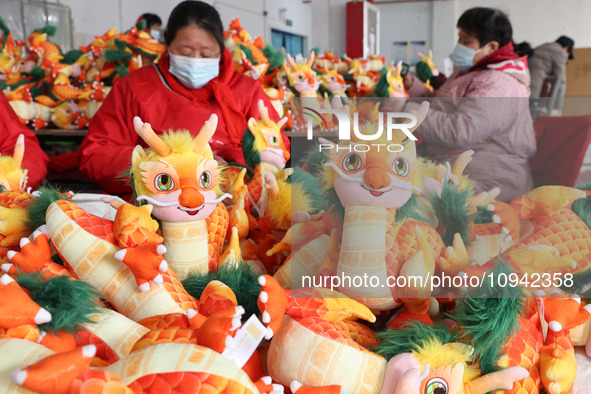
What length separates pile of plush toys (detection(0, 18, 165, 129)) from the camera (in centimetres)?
253

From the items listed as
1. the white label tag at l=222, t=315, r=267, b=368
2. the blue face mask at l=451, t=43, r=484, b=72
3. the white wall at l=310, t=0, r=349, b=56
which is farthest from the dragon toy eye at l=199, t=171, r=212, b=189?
the white wall at l=310, t=0, r=349, b=56

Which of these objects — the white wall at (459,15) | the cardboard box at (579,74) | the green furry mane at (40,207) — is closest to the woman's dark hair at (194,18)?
the green furry mane at (40,207)

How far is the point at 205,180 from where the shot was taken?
27.4 inches

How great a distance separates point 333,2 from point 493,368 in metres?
8.65

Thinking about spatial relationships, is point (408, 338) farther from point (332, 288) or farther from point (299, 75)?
point (299, 75)

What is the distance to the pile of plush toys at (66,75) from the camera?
2.53 meters

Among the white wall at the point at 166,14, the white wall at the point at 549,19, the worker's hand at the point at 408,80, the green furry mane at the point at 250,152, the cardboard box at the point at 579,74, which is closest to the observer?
the green furry mane at the point at 250,152

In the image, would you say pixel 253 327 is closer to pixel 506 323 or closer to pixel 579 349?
pixel 506 323

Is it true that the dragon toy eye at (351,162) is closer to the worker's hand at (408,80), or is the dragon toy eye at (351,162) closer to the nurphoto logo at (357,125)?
the nurphoto logo at (357,125)

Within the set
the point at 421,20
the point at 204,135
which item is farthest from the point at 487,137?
the point at 421,20

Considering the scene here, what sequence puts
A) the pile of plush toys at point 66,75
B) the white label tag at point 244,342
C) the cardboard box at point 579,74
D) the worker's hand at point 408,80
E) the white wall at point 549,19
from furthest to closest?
the white wall at point 549,19, the cardboard box at point 579,74, the worker's hand at point 408,80, the pile of plush toys at point 66,75, the white label tag at point 244,342

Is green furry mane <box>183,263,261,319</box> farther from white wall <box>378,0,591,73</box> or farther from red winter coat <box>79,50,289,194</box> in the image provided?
white wall <box>378,0,591,73</box>

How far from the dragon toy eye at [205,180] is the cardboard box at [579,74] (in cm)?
567

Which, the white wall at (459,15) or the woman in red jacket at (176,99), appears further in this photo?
the white wall at (459,15)
